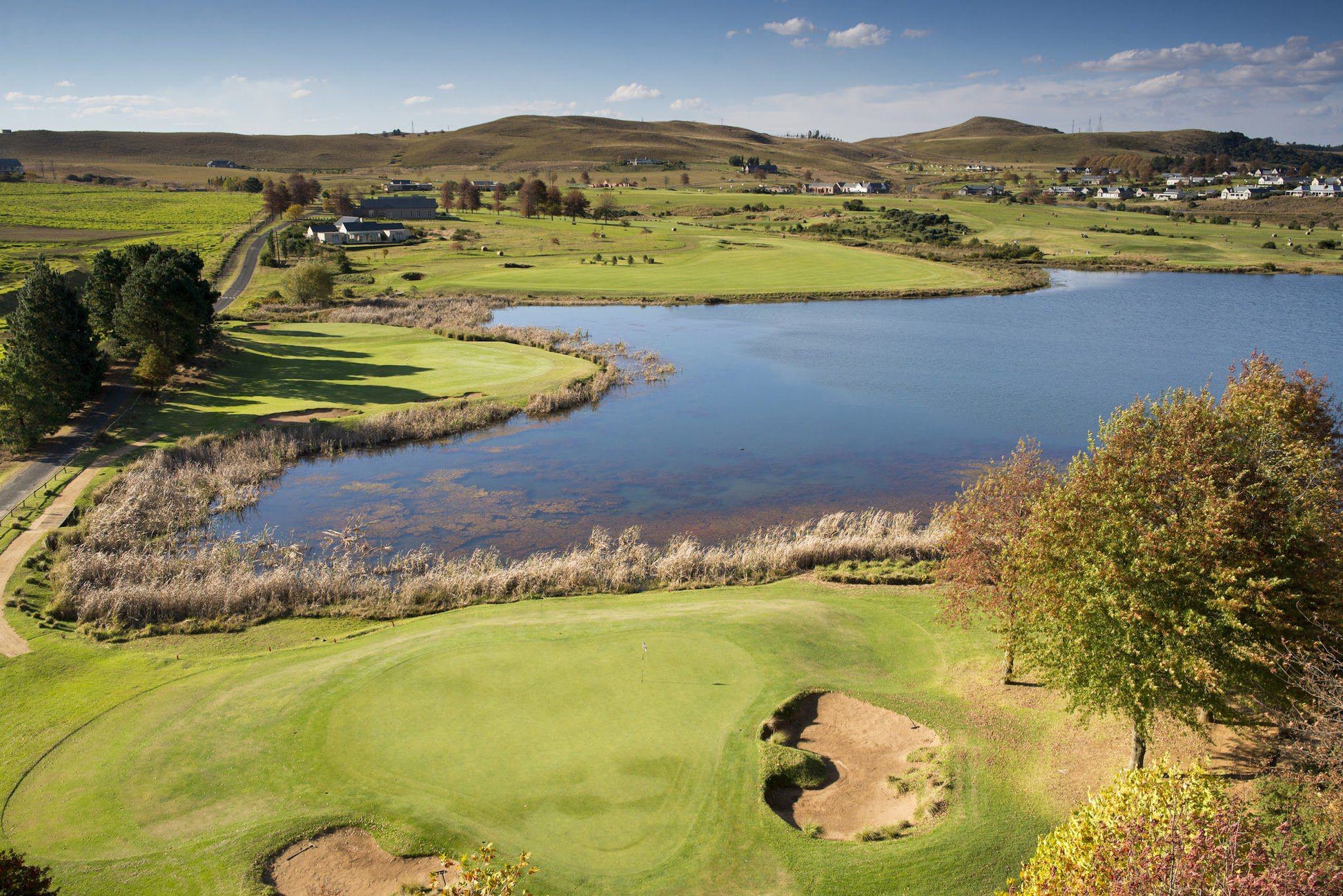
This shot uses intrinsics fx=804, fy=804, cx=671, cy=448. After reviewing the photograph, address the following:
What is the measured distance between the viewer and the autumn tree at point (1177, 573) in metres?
15.1

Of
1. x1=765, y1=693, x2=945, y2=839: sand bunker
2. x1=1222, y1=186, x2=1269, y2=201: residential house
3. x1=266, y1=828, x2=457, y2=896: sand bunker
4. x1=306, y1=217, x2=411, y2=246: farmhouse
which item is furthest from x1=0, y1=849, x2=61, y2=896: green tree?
x1=1222, y1=186, x2=1269, y2=201: residential house

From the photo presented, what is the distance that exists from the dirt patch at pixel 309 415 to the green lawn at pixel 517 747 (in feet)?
73.6

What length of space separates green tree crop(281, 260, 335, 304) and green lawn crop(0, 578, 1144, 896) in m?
62.5

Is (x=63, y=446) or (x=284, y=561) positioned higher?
(x=63, y=446)

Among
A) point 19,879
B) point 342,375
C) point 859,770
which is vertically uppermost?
point 342,375

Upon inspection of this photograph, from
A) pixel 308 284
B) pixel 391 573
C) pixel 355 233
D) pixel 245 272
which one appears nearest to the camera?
pixel 391 573

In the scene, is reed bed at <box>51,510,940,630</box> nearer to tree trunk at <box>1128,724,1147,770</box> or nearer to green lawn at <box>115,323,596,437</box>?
tree trunk at <box>1128,724,1147,770</box>

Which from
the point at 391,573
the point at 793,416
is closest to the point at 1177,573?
the point at 391,573

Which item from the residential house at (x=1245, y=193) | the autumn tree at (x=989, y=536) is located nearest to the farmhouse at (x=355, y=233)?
the autumn tree at (x=989, y=536)

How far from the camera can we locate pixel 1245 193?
180375mm

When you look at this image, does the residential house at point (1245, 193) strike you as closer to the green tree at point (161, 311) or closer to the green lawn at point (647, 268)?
the green lawn at point (647, 268)

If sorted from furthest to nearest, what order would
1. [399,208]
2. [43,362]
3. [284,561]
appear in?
[399,208] < [43,362] < [284,561]

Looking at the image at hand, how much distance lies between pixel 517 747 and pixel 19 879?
9.07m

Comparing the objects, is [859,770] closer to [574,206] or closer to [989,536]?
[989,536]
